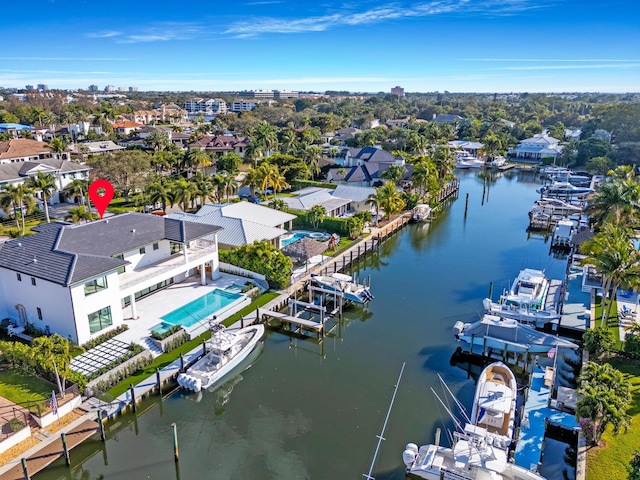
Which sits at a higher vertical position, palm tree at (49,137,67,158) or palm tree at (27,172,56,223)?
palm tree at (49,137,67,158)

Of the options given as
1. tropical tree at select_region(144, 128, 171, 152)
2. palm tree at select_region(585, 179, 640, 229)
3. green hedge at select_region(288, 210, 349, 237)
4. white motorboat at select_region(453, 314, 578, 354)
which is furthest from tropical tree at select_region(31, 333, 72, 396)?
tropical tree at select_region(144, 128, 171, 152)

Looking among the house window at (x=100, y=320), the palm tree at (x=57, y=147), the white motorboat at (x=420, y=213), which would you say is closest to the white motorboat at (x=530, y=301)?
the white motorboat at (x=420, y=213)

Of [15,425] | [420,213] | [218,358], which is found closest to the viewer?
[15,425]

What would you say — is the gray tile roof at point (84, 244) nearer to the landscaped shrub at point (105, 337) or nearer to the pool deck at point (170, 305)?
the landscaped shrub at point (105, 337)

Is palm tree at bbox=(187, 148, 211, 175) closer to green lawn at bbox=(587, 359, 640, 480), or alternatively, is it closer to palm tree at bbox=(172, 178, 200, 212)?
palm tree at bbox=(172, 178, 200, 212)

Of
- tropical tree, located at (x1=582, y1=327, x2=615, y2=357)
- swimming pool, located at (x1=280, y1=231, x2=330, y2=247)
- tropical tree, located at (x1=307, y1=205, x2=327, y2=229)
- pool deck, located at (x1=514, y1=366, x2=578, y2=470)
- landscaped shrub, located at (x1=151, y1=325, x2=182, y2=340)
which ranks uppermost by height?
tropical tree, located at (x1=307, y1=205, x2=327, y2=229)

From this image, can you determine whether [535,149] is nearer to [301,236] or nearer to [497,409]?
→ [301,236]

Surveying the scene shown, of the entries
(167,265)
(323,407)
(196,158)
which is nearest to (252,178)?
(196,158)
